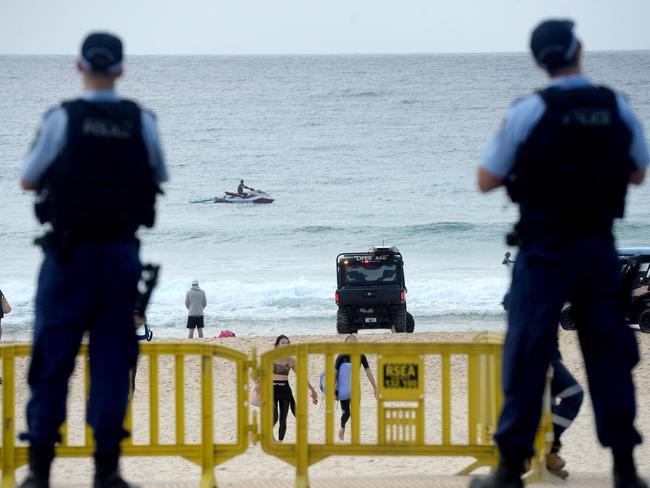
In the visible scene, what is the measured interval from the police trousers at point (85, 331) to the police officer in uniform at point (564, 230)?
53.0 inches

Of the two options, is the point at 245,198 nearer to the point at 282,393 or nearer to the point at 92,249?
the point at 282,393

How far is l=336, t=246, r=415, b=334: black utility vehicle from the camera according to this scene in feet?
88.5

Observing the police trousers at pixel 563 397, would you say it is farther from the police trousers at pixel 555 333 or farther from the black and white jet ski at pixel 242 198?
the black and white jet ski at pixel 242 198

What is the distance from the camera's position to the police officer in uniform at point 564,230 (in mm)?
4332

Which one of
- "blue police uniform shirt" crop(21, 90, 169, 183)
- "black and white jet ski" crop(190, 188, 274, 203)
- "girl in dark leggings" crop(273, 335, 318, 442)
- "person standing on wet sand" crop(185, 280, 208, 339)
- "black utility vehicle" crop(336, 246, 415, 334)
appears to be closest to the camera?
"blue police uniform shirt" crop(21, 90, 169, 183)

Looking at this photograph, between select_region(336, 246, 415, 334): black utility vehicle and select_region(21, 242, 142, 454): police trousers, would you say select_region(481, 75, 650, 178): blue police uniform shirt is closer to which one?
select_region(21, 242, 142, 454): police trousers

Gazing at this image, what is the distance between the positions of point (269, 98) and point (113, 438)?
375 feet

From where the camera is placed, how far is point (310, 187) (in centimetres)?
7306

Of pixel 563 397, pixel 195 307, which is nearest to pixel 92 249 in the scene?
pixel 563 397

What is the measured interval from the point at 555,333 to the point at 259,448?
836cm

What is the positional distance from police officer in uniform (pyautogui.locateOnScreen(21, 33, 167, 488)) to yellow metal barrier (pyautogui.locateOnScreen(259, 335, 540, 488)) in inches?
101

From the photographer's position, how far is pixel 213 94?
12250 centimetres

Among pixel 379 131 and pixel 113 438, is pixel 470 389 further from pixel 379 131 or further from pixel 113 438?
pixel 379 131

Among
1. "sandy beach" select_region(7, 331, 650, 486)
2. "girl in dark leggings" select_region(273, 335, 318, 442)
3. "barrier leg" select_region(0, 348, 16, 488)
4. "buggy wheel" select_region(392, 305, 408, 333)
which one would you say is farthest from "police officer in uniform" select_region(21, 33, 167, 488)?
"buggy wheel" select_region(392, 305, 408, 333)
